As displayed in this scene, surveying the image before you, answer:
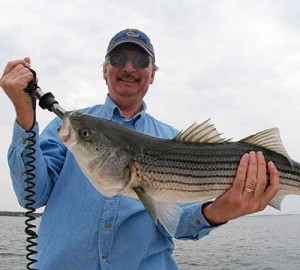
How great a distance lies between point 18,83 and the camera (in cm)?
370

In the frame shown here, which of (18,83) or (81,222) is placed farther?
(81,222)

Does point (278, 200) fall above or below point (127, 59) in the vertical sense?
below

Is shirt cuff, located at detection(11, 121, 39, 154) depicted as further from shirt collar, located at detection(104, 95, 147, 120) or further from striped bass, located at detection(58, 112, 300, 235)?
shirt collar, located at detection(104, 95, 147, 120)

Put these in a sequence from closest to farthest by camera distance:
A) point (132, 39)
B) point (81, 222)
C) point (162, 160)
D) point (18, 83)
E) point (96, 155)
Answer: point (18, 83)
point (96, 155)
point (162, 160)
point (81, 222)
point (132, 39)

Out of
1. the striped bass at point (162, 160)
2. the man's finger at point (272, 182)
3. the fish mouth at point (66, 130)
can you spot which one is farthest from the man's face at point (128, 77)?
the man's finger at point (272, 182)

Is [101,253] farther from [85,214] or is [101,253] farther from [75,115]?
[75,115]

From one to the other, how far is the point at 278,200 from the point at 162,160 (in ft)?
4.51

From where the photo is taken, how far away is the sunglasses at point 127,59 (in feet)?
17.0

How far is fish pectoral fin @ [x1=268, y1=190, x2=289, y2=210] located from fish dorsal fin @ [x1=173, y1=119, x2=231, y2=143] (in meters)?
0.82

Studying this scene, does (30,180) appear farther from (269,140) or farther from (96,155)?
(269,140)

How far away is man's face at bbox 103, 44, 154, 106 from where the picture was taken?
514 centimetres

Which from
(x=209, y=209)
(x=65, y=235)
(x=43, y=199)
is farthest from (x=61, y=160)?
(x=209, y=209)

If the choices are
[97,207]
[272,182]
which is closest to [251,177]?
[272,182]

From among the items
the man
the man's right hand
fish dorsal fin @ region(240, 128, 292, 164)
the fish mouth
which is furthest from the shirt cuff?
fish dorsal fin @ region(240, 128, 292, 164)
